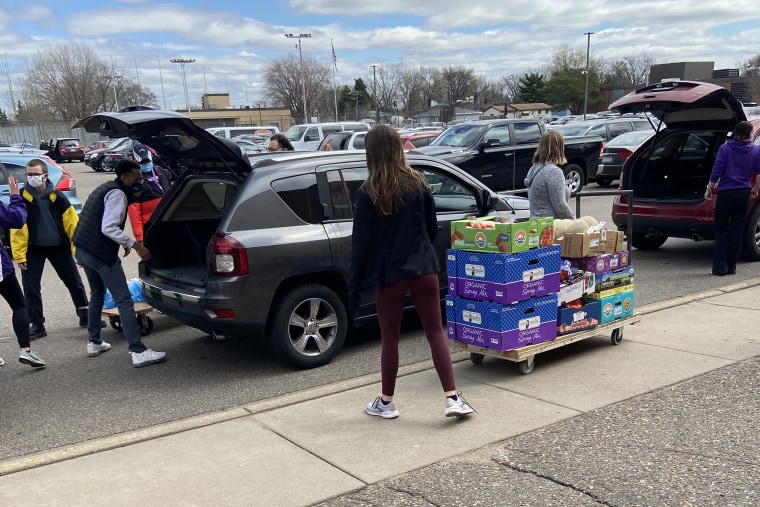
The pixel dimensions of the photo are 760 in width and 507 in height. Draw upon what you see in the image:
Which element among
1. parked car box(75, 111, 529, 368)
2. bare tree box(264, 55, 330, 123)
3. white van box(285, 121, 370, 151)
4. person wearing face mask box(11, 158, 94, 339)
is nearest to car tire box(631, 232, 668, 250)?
parked car box(75, 111, 529, 368)

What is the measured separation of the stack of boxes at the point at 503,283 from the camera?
4719 millimetres

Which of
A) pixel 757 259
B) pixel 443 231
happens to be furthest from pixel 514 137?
pixel 443 231

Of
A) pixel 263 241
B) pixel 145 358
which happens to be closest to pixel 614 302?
pixel 263 241

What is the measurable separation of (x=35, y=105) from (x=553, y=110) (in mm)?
64545

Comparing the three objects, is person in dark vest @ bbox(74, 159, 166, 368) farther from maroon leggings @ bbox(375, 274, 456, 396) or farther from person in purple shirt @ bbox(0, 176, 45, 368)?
maroon leggings @ bbox(375, 274, 456, 396)

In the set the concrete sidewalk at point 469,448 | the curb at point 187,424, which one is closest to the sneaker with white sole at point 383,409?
the concrete sidewalk at point 469,448

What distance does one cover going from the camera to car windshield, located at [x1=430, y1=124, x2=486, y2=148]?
51.5 feet

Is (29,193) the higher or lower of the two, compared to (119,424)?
higher

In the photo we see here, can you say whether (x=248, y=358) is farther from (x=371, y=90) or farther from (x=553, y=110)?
(x=371, y=90)

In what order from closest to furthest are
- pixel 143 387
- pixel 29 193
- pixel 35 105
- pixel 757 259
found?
pixel 143 387, pixel 29 193, pixel 757 259, pixel 35 105

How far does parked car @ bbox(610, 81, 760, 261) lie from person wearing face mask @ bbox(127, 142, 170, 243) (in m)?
5.38

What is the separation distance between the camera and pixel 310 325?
5457 millimetres

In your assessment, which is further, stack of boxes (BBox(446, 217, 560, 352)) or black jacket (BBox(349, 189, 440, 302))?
stack of boxes (BBox(446, 217, 560, 352))

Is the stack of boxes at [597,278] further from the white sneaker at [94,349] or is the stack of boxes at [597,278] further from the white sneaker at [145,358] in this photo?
the white sneaker at [94,349]
